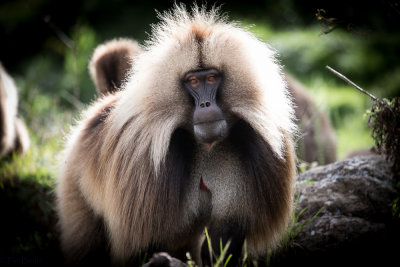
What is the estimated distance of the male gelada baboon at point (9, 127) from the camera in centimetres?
573

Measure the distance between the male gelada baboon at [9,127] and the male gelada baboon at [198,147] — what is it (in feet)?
8.80

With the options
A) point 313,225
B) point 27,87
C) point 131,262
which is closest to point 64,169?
point 131,262

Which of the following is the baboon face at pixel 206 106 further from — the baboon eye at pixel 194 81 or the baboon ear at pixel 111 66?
the baboon ear at pixel 111 66

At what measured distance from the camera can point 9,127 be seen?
582 cm

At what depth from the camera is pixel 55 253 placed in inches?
172

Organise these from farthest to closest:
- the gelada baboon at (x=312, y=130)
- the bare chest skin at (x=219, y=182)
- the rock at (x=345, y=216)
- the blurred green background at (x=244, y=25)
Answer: the blurred green background at (x=244, y=25)
the gelada baboon at (x=312, y=130)
the rock at (x=345, y=216)
the bare chest skin at (x=219, y=182)

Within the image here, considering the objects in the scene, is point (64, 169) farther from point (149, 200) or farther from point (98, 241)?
point (149, 200)

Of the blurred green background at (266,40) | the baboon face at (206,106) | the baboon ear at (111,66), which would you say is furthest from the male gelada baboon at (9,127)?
the baboon face at (206,106)

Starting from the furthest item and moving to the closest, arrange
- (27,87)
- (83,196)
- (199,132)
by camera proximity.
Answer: (27,87) < (83,196) < (199,132)

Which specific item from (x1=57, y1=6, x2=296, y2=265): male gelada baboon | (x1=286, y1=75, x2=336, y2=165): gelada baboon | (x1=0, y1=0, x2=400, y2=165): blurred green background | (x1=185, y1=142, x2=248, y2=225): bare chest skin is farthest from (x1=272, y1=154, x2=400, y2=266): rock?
(x1=0, y1=0, x2=400, y2=165): blurred green background

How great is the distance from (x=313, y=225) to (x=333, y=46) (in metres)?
8.58

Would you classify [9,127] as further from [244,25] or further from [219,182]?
[244,25]

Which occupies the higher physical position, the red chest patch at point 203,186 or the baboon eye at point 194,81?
the baboon eye at point 194,81

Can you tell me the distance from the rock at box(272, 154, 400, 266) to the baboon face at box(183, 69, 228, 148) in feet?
4.14
